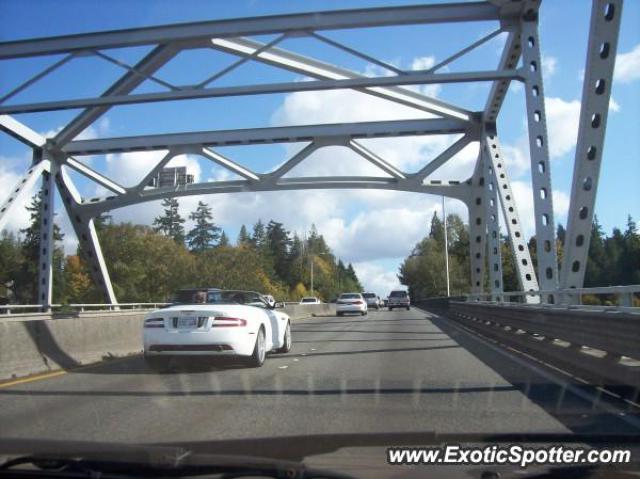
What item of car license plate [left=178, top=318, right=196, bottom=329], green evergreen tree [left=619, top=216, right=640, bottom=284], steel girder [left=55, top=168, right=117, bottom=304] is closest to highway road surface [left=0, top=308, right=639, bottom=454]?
car license plate [left=178, top=318, right=196, bottom=329]

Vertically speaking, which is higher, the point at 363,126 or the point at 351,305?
the point at 363,126

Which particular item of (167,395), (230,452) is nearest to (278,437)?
(230,452)

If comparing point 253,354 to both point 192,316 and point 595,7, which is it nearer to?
point 192,316

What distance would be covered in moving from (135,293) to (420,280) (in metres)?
45.0

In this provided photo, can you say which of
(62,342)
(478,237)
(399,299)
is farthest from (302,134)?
(399,299)

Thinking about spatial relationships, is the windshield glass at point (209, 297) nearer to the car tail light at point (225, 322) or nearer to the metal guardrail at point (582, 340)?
the car tail light at point (225, 322)

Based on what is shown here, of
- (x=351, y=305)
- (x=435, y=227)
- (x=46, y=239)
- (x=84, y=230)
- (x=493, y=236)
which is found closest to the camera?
(x=493, y=236)

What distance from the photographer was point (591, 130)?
13.8 meters

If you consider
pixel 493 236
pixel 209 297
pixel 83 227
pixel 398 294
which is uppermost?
pixel 83 227

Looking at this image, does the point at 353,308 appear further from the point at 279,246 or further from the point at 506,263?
the point at 279,246

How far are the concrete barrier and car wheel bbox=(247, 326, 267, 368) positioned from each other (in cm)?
334

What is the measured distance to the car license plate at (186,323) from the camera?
435 inches

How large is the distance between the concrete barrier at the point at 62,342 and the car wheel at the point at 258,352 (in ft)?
11.0

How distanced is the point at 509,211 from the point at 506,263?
58529 mm
